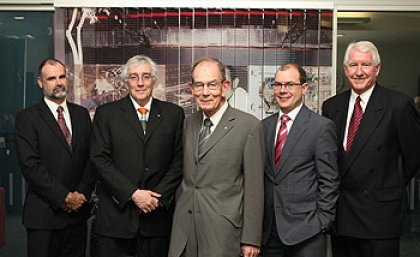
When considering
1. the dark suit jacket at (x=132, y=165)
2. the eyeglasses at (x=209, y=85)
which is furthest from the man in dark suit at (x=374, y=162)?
the dark suit jacket at (x=132, y=165)

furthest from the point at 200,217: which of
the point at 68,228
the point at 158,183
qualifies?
the point at 68,228

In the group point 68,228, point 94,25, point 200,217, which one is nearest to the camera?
point 200,217

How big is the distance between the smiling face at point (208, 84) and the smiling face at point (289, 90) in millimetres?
343

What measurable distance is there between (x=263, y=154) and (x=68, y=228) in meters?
1.42

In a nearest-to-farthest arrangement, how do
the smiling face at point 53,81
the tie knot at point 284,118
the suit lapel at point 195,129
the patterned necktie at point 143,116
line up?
1. the suit lapel at point 195,129
2. the tie knot at point 284,118
3. the patterned necktie at point 143,116
4. the smiling face at point 53,81

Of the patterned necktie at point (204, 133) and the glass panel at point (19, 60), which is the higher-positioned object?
the glass panel at point (19, 60)

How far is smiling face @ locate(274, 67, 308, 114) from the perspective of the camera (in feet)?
10.0

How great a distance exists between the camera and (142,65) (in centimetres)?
323

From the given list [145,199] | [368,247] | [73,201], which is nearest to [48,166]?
[73,201]

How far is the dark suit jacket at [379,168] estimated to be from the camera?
3.13m

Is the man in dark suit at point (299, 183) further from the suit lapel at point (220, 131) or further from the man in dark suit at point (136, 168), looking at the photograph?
the man in dark suit at point (136, 168)

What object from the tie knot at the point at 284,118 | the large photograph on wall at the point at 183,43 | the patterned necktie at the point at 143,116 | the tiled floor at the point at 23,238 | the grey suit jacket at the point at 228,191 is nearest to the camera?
the grey suit jacket at the point at 228,191

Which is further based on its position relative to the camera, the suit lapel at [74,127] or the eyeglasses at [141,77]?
the suit lapel at [74,127]

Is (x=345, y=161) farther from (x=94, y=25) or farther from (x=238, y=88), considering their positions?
(x=94, y=25)
